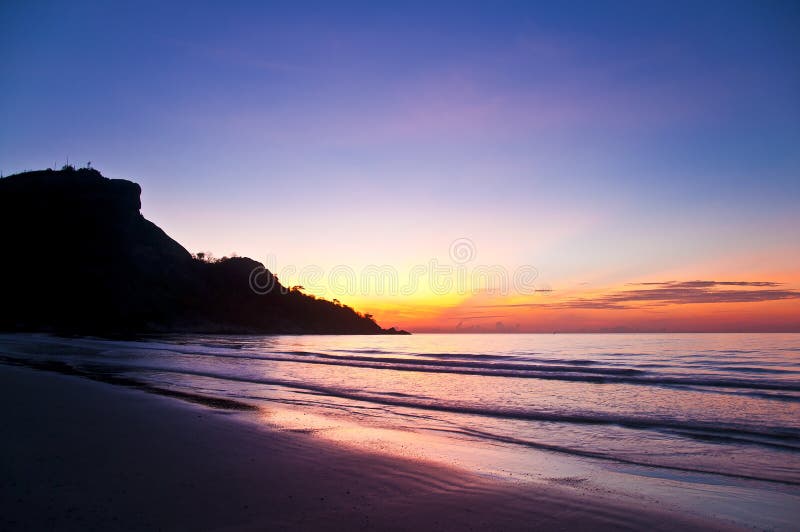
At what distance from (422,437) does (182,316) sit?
111709 mm

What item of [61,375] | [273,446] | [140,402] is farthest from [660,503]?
[61,375]

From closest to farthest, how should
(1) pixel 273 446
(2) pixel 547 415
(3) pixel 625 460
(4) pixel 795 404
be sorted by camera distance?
(1) pixel 273 446
(3) pixel 625 460
(2) pixel 547 415
(4) pixel 795 404

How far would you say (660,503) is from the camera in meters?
6.14

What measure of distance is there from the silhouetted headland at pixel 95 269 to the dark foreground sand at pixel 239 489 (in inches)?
3200

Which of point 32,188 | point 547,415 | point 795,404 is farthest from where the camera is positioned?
point 32,188

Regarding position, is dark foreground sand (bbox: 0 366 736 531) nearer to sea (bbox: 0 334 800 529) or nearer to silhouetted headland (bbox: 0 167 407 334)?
sea (bbox: 0 334 800 529)

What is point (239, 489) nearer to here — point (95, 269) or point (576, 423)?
point (576, 423)

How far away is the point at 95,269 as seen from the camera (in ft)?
326

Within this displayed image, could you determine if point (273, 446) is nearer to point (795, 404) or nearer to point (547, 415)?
point (547, 415)

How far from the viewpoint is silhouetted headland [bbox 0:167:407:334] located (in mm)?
88875

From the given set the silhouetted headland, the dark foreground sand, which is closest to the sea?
the dark foreground sand

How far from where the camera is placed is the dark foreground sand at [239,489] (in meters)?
4.75

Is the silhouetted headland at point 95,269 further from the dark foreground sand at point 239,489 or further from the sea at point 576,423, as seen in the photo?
the dark foreground sand at point 239,489

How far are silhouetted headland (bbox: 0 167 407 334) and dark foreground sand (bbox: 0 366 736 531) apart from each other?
267 feet
